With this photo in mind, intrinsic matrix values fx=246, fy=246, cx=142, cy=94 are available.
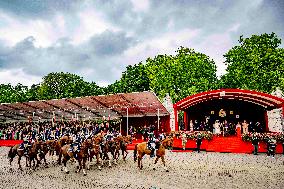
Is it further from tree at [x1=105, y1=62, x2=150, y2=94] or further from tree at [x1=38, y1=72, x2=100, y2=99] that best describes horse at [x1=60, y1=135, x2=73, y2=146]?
tree at [x1=38, y1=72, x2=100, y2=99]

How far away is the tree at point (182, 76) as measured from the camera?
3772cm

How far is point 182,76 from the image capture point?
1490 inches

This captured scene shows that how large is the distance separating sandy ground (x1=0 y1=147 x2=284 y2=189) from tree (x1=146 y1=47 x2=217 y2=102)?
2246 cm

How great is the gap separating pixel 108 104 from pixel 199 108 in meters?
11.5

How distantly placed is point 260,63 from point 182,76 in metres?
10.9

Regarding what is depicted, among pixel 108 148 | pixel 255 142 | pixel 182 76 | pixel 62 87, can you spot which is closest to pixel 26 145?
pixel 108 148

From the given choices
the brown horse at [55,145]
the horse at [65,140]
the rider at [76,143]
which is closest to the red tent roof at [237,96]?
the horse at [65,140]

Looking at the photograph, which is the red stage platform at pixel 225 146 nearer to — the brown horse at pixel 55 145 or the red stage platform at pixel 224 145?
the red stage platform at pixel 224 145

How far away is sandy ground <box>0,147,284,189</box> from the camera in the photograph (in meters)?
10.7

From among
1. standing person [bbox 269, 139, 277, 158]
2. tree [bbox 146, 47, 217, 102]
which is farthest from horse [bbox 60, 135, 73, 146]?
tree [bbox 146, 47, 217, 102]

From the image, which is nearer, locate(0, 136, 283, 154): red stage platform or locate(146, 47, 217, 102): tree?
locate(0, 136, 283, 154): red stage platform

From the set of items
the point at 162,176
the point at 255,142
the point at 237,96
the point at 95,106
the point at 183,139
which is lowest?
the point at 162,176

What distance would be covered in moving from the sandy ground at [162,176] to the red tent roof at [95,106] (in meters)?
9.28

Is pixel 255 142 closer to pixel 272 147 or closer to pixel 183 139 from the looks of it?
pixel 272 147
